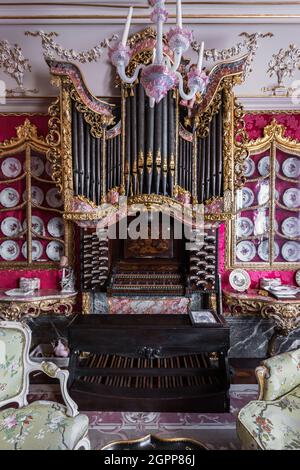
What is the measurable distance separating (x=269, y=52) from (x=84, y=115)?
7.38 feet

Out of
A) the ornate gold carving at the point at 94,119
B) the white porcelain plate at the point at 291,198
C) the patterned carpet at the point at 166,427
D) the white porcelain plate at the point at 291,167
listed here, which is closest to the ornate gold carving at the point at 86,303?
the patterned carpet at the point at 166,427

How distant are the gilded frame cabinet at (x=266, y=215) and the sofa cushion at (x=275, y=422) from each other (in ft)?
6.86

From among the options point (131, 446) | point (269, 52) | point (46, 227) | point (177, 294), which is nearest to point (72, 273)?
point (46, 227)

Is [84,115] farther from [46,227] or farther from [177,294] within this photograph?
[177,294]

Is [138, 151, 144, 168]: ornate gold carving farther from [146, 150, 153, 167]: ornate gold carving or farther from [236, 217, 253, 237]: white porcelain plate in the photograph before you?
[236, 217, 253, 237]: white porcelain plate

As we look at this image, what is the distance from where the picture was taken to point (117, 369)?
2959mm

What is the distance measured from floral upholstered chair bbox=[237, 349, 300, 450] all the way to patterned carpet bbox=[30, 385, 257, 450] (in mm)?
686

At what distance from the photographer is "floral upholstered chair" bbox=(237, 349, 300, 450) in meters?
1.75

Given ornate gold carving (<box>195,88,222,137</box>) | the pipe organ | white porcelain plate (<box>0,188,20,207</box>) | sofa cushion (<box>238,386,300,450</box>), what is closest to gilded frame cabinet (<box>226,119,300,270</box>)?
the pipe organ

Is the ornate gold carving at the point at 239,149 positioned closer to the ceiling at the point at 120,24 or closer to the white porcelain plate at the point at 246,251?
the ceiling at the point at 120,24

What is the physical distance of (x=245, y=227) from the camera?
399 cm

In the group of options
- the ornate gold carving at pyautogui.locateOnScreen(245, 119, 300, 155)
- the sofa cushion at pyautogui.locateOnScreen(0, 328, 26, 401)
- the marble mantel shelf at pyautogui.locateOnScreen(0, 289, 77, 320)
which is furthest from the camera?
the ornate gold carving at pyautogui.locateOnScreen(245, 119, 300, 155)

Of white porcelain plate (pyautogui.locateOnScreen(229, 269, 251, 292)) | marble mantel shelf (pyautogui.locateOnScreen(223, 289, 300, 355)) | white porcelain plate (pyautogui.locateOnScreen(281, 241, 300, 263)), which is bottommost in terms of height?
marble mantel shelf (pyautogui.locateOnScreen(223, 289, 300, 355))

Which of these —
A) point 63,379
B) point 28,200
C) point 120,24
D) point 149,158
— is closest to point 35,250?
point 28,200
